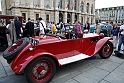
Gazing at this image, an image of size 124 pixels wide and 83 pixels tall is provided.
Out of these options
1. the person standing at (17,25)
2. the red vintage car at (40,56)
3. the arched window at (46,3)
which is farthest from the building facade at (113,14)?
the red vintage car at (40,56)

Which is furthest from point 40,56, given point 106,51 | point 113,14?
point 113,14

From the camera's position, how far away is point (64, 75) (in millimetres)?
3498

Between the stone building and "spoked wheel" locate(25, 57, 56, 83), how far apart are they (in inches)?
1157

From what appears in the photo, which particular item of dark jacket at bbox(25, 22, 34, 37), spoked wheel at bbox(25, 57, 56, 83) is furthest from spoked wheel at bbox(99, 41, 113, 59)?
dark jacket at bbox(25, 22, 34, 37)

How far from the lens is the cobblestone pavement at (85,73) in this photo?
3.22 m

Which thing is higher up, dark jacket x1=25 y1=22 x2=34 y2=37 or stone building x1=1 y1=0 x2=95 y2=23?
stone building x1=1 y1=0 x2=95 y2=23

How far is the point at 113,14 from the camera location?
9056 cm

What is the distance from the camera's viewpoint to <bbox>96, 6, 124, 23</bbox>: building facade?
87325mm

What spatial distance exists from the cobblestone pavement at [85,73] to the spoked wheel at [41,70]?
0.29 meters

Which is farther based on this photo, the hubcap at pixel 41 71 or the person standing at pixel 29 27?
the person standing at pixel 29 27

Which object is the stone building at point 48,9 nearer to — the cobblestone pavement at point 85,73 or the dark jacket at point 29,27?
the dark jacket at point 29,27

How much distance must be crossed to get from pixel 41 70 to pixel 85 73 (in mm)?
1506

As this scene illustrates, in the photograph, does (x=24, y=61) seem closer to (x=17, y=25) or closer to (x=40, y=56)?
(x=40, y=56)

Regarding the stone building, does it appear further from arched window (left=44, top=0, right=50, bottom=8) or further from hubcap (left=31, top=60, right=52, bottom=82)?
hubcap (left=31, top=60, right=52, bottom=82)
